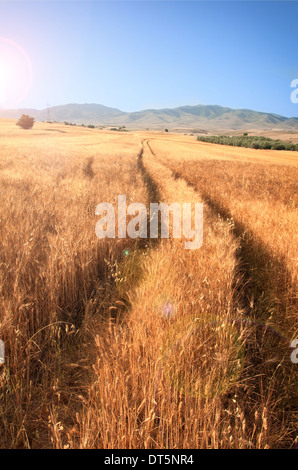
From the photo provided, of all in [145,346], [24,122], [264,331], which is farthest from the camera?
[24,122]

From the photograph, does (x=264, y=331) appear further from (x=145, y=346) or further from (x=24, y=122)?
(x=24, y=122)

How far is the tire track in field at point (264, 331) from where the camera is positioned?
1.79 metres

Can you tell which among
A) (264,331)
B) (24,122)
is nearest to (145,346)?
(264,331)

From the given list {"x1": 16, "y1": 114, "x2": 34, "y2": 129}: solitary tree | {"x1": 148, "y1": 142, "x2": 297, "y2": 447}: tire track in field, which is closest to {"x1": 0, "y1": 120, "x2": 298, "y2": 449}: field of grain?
{"x1": 148, "y1": 142, "x2": 297, "y2": 447}: tire track in field

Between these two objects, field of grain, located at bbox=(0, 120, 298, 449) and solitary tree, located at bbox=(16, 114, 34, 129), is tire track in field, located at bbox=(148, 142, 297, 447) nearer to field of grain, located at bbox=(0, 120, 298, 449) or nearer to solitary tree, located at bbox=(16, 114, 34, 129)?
field of grain, located at bbox=(0, 120, 298, 449)

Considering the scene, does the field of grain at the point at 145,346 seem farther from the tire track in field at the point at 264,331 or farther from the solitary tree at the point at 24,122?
the solitary tree at the point at 24,122

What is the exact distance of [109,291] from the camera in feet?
9.73

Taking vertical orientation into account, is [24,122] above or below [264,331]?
above

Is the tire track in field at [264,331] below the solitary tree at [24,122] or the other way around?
below

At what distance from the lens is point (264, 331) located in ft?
7.40

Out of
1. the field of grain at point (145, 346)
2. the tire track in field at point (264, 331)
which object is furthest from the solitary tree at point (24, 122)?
the tire track in field at point (264, 331)
